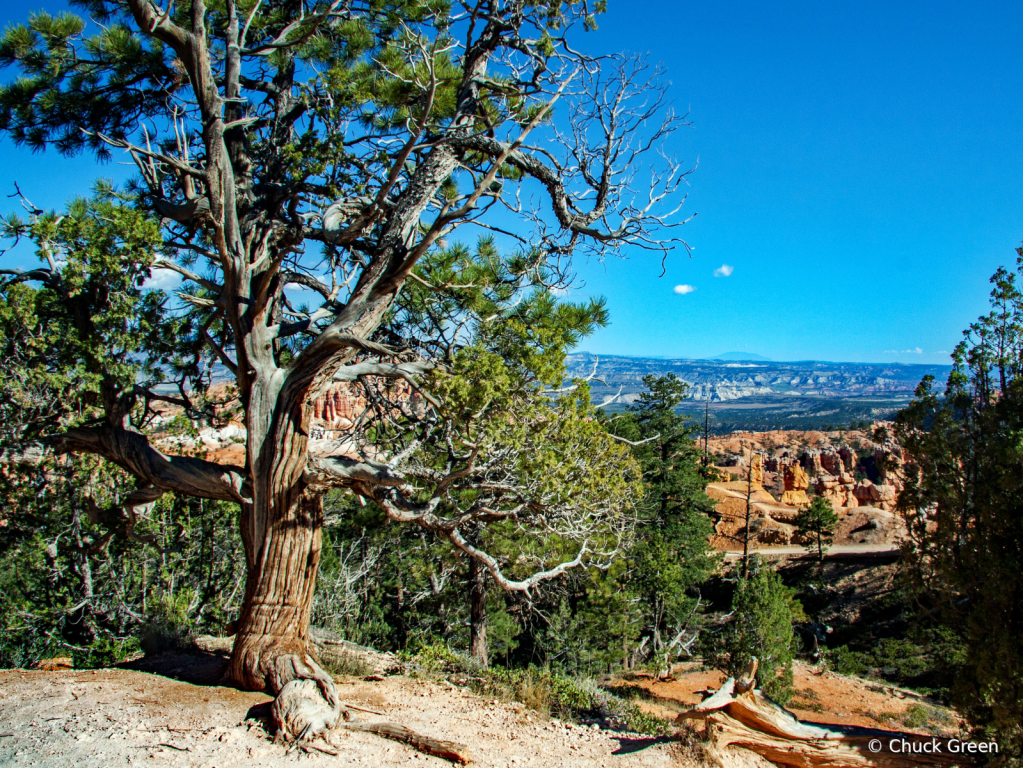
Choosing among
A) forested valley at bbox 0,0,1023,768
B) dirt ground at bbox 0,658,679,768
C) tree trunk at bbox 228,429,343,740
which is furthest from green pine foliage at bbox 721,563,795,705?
tree trunk at bbox 228,429,343,740

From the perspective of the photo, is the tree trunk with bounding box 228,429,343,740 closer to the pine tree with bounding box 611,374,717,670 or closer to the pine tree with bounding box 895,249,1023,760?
the pine tree with bounding box 895,249,1023,760

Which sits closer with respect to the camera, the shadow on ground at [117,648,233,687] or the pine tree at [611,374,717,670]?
the shadow on ground at [117,648,233,687]

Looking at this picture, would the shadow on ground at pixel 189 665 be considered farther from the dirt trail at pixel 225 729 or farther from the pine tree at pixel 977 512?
the pine tree at pixel 977 512

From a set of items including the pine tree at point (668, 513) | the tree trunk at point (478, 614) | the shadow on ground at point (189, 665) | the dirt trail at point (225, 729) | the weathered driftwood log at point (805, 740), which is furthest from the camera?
the pine tree at point (668, 513)

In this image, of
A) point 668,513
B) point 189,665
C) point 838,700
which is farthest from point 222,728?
point 668,513

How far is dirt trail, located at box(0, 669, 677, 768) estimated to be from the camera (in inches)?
164

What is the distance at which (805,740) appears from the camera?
5.49m

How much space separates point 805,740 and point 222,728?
16.4 ft

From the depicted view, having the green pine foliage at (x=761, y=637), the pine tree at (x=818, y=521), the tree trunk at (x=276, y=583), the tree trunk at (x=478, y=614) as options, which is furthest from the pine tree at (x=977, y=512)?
the pine tree at (x=818, y=521)

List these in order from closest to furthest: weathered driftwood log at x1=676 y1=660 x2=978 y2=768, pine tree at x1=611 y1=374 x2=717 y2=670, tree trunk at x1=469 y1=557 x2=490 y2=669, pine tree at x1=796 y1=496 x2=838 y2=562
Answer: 1. weathered driftwood log at x1=676 y1=660 x2=978 y2=768
2. tree trunk at x1=469 y1=557 x2=490 y2=669
3. pine tree at x1=611 y1=374 x2=717 y2=670
4. pine tree at x1=796 y1=496 x2=838 y2=562

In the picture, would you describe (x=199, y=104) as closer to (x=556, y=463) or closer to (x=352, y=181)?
(x=352, y=181)

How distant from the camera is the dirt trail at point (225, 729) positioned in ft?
13.6

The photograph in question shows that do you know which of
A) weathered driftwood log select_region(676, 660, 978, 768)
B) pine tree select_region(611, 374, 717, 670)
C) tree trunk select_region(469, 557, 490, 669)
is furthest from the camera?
pine tree select_region(611, 374, 717, 670)

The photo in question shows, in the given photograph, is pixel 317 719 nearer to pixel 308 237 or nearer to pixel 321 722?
pixel 321 722
